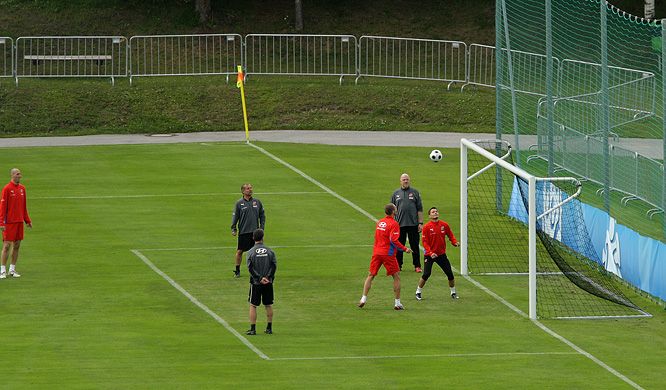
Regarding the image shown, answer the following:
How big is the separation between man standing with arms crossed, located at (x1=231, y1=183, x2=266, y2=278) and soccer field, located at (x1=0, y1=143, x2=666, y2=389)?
31.4 inches

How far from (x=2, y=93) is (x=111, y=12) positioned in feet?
28.8

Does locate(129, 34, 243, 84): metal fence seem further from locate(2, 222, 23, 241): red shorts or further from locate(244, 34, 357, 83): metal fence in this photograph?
locate(2, 222, 23, 241): red shorts

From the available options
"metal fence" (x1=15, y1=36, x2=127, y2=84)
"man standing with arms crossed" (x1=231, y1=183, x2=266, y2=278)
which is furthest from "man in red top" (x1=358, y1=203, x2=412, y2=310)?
"metal fence" (x1=15, y1=36, x2=127, y2=84)

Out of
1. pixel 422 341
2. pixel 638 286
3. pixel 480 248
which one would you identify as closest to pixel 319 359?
pixel 422 341

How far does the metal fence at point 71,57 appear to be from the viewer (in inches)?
2015

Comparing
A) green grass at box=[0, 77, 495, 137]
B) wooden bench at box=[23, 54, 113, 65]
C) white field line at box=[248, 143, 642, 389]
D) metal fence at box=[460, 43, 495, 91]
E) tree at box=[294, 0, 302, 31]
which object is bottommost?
white field line at box=[248, 143, 642, 389]

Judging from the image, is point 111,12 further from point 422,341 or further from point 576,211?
point 422,341

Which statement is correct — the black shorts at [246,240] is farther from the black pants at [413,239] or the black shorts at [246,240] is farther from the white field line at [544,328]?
the white field line at [544,328]

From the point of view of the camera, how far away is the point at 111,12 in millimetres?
57031

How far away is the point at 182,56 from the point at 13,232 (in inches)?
1005

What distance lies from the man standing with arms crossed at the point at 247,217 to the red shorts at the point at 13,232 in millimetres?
4117

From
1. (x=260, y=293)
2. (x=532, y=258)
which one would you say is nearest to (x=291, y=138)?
(x=532, y=258)

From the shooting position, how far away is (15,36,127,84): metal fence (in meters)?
51.2

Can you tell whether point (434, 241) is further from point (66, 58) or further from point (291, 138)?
point (66, 58)
